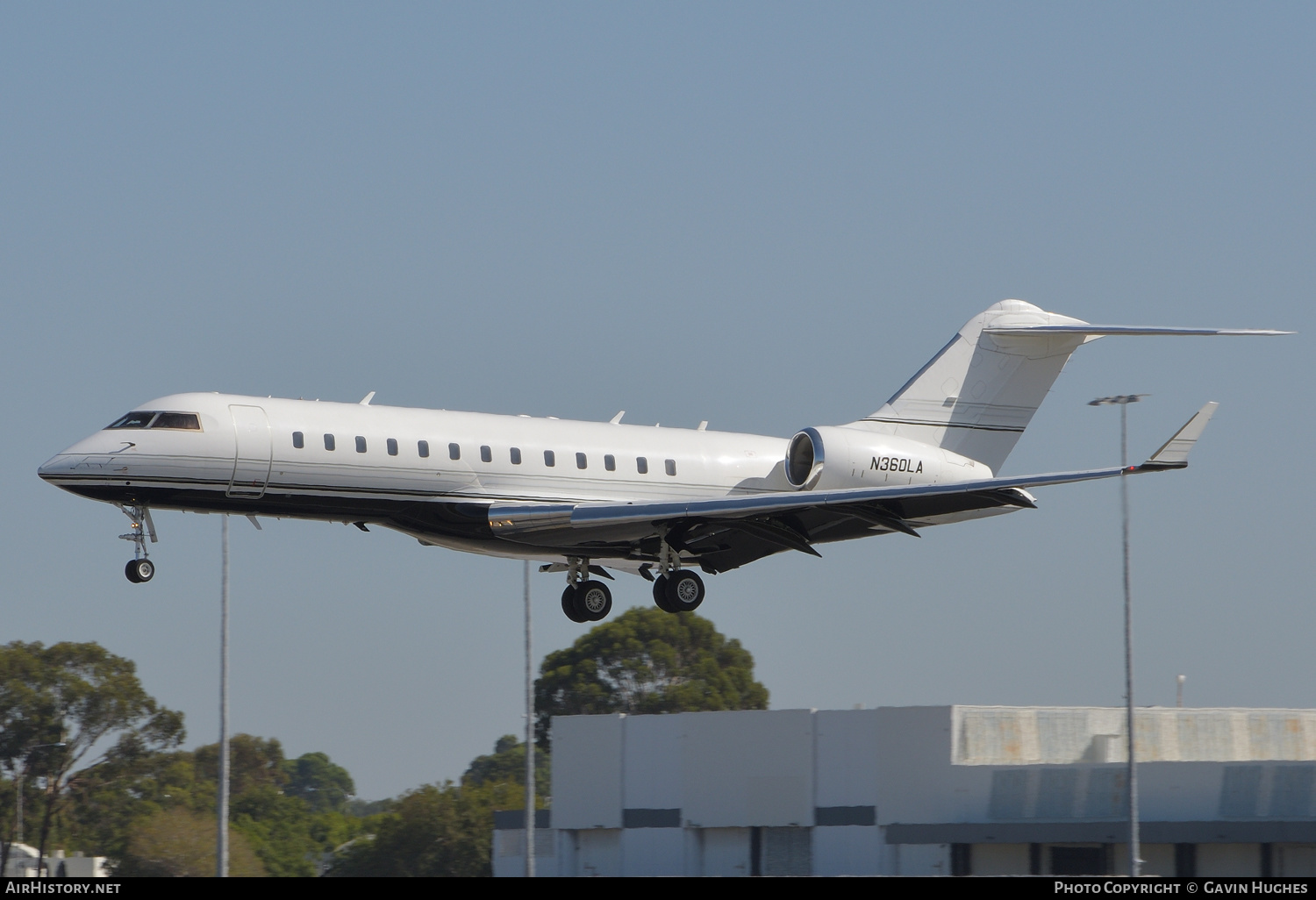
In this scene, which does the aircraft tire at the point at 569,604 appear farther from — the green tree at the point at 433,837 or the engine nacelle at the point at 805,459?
the green tree at the point at 433,837

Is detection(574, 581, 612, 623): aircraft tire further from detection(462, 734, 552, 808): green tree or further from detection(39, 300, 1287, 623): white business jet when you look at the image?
detection(462, 734, 552, 808): green tree

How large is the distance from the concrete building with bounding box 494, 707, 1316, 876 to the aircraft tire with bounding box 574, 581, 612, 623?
9796mm

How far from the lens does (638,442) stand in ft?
90.1

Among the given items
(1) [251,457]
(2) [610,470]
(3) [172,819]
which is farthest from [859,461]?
(3) [172,819]

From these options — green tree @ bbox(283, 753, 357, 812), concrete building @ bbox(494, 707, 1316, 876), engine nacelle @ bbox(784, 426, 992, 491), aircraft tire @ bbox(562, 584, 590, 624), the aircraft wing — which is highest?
engine nacelle @ bbox(784, 426, 992, 491)

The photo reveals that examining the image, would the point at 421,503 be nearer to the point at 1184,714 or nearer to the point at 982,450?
the point at 982,450

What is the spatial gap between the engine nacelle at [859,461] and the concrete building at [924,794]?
888 cm

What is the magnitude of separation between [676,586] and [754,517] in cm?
230

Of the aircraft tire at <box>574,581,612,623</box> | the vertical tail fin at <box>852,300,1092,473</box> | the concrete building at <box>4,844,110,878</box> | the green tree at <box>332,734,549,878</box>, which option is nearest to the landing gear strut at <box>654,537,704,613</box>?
the aircraft tire at <box>574,581,612,623</box>

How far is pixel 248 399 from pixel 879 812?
17361 millimetres

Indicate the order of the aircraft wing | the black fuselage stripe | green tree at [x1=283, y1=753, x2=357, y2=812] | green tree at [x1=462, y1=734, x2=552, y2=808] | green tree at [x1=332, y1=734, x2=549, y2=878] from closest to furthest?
the aircraft wing
the black fuselage stripe
green tree at [x1=332, y1=734, x2=549, y2=878]
green tree at [x1=462, y1=734, x2=552, y2=808]
green tree at [x1=283, y1=753, x2=357, y2=812]

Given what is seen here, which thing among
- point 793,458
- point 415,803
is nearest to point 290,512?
point 793,458

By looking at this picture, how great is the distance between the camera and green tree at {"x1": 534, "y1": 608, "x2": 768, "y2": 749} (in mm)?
71938

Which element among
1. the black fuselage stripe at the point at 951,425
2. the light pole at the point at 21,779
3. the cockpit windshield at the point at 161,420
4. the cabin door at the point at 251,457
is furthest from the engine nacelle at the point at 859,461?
the light pole at the point at 21,779
